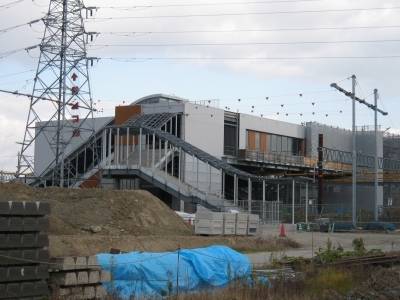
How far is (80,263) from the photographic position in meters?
14.9

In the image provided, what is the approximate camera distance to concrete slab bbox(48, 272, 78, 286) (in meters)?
14.7

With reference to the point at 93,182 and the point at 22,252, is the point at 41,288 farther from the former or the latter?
the point at 93,182

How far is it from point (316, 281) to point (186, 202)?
139ft

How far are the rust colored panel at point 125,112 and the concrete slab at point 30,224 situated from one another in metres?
53.1

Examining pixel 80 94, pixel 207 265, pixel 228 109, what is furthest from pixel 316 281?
pixel 228 109

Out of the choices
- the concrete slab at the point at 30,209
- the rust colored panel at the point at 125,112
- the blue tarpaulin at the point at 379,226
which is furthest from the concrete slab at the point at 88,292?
the rust colored panel at the point at 125,112

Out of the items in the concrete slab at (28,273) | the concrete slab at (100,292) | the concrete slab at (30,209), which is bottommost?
the concrete slab at (100,292)

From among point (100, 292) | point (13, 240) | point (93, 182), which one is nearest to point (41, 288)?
point (13, 240)

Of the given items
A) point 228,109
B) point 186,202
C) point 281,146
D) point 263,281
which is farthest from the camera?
point 281,146

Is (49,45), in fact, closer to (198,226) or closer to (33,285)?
(198,226)

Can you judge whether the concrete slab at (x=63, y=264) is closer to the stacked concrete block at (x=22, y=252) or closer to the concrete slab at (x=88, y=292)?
the stacked concrete block at (x=22, y=252)

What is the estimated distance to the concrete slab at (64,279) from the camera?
14738 millimetres

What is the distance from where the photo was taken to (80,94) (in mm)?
53125

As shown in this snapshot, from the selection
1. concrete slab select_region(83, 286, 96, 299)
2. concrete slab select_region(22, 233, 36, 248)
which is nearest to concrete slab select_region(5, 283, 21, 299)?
concrete slab select_region(22, 233, 36, 248)
